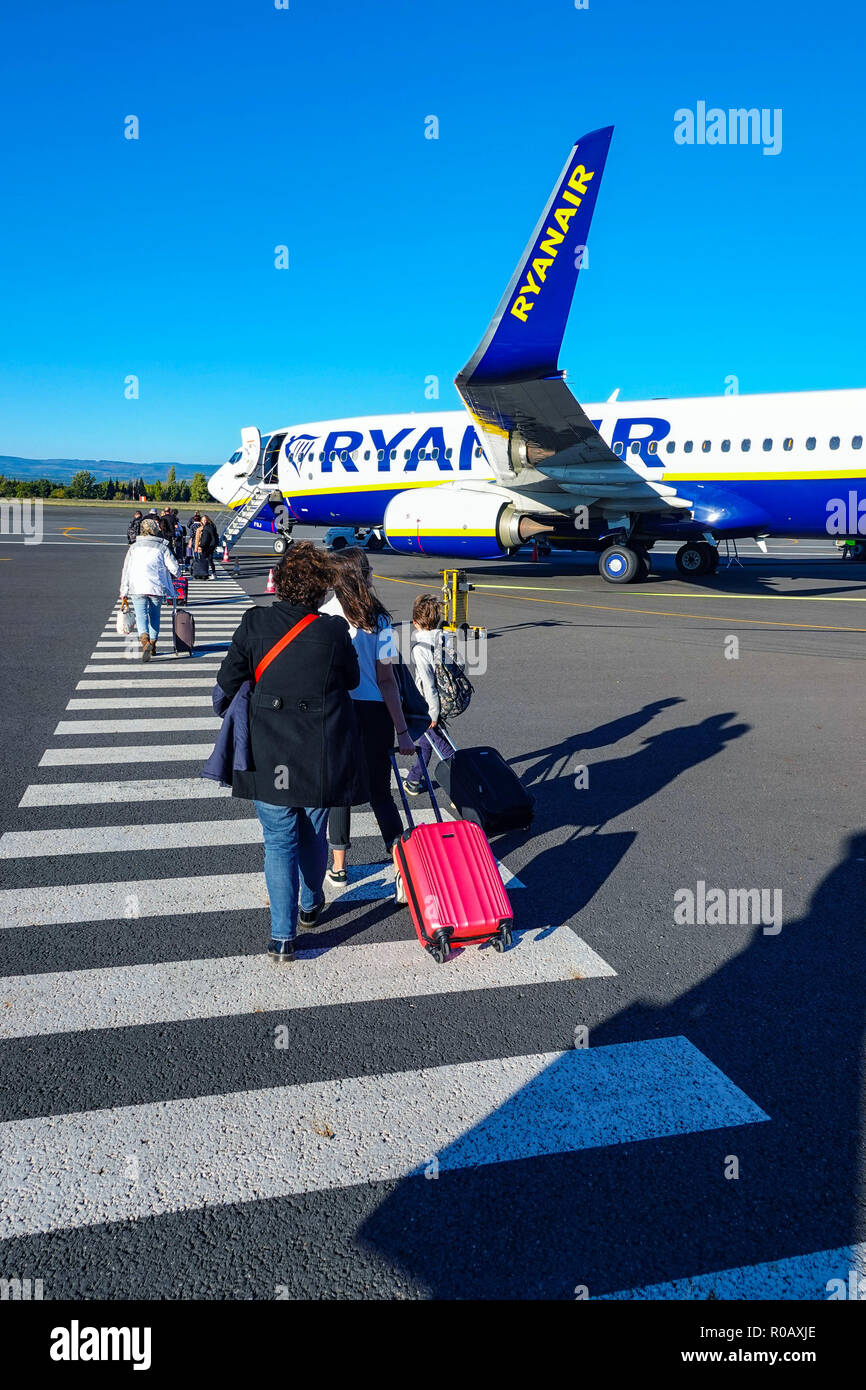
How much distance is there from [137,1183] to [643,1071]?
1973 millimetres

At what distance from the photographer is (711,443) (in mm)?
20469

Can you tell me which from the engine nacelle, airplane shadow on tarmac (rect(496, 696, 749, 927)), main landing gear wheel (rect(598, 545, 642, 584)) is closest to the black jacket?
airplane shadow on tarmac (rect(496, 696, 749, 927))

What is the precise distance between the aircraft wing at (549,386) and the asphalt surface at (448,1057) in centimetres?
879

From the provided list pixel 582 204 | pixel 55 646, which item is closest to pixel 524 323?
pixel 582 204

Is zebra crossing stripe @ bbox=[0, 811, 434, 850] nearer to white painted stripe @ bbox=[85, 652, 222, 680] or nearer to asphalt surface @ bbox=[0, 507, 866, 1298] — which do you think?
asphalt surface @ bbox=[0, 507, 866, 1298]

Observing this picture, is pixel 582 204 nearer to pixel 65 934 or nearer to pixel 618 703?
pixel 618 703

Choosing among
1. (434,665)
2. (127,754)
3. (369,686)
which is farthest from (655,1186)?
(127,754)

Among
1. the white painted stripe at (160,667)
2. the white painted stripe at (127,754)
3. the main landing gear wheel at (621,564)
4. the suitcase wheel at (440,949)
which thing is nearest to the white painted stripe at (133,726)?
the white painted stripe at (127,754)

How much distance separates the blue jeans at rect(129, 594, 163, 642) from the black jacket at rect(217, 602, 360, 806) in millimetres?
8111

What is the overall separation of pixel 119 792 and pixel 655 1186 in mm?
5174

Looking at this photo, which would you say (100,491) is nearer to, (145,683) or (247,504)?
(247,504)

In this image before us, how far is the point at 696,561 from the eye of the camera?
2384 centimetres

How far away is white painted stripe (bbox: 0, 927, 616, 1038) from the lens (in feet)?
13.1

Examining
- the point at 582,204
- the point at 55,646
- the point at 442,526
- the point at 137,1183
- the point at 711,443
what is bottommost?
the point at 137,1183
